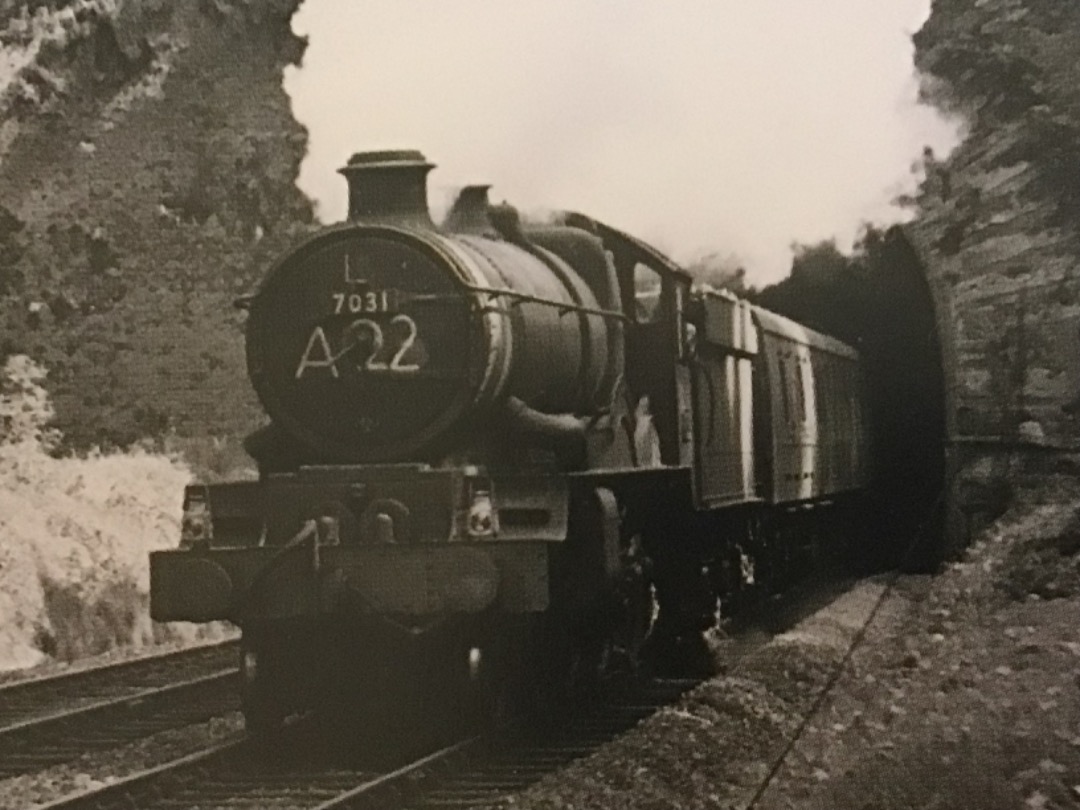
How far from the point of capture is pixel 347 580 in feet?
27.2

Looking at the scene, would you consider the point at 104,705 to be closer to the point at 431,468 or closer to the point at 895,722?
the point at 431,468

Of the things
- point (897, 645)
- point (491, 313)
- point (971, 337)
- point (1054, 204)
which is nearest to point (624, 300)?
point (491, 313)

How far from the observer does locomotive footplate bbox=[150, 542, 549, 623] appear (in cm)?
815

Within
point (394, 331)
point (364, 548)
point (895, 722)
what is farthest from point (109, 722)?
point (895, 722)

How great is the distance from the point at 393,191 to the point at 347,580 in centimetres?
218

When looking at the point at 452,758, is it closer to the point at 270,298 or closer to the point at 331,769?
the point at 331,769

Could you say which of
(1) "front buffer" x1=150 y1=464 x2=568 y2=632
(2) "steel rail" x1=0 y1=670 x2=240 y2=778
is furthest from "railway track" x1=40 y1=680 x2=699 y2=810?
(2) "steel rail" x1=0 y1=670 x2=240 y2=778

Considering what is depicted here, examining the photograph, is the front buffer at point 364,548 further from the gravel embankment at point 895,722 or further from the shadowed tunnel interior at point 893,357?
the shadowed tunnel interior at point 893,357

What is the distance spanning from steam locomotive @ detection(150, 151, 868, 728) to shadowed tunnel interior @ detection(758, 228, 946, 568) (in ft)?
33.1

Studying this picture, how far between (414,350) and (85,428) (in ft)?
35.0

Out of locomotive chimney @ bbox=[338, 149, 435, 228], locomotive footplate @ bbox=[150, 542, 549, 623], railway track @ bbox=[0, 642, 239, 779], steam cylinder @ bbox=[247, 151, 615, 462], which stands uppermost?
locomotive chimney @ bbox=[338, 149, 435, 228]

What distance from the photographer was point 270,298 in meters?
9.06

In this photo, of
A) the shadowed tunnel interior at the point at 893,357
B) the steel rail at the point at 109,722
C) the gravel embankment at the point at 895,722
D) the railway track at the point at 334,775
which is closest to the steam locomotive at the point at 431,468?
the railway track at the point at 334,775

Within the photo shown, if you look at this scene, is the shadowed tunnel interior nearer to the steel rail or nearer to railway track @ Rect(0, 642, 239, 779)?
railway track @ Rect(0, 642, 239, 779)
